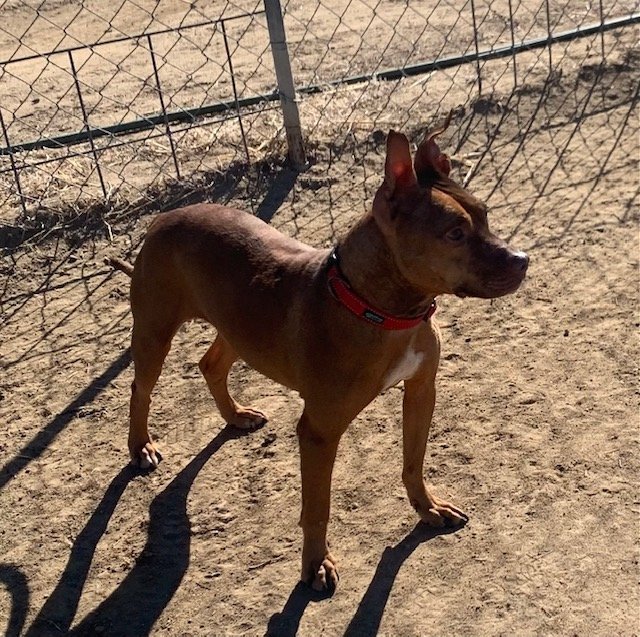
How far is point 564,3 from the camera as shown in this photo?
9.54 metres

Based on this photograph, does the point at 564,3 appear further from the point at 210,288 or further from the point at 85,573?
the point at 85,573

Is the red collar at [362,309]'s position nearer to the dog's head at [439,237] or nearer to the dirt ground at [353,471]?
the dog's head at [439,237]

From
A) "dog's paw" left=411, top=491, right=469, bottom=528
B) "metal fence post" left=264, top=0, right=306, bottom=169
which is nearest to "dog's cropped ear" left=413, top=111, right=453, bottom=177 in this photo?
"dog's paw" left=411, top=491, right=469, bottom=528

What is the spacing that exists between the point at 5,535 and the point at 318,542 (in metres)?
1.47

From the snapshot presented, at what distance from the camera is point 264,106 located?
24.6 feet

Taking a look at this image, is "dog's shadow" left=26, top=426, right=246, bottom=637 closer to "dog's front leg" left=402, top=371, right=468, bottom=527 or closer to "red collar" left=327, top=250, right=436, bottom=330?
"dog's front leg" left=402, top=371, right=468, bottom=527

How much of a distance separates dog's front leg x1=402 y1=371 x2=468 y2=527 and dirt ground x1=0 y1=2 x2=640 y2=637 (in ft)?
0.28

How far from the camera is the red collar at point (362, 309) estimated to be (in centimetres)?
329

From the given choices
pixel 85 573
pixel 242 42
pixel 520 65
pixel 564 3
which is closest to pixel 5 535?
pixel 85 573

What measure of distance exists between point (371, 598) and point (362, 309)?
1177mm

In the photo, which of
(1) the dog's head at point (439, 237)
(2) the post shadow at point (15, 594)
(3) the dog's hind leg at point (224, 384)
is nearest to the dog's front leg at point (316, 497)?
(1) the dog's head at point (439, 237)

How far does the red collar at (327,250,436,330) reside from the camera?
3.29 metres

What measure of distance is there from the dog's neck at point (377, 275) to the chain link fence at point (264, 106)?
2.79m

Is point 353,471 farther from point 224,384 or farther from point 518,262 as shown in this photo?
point 518,262
